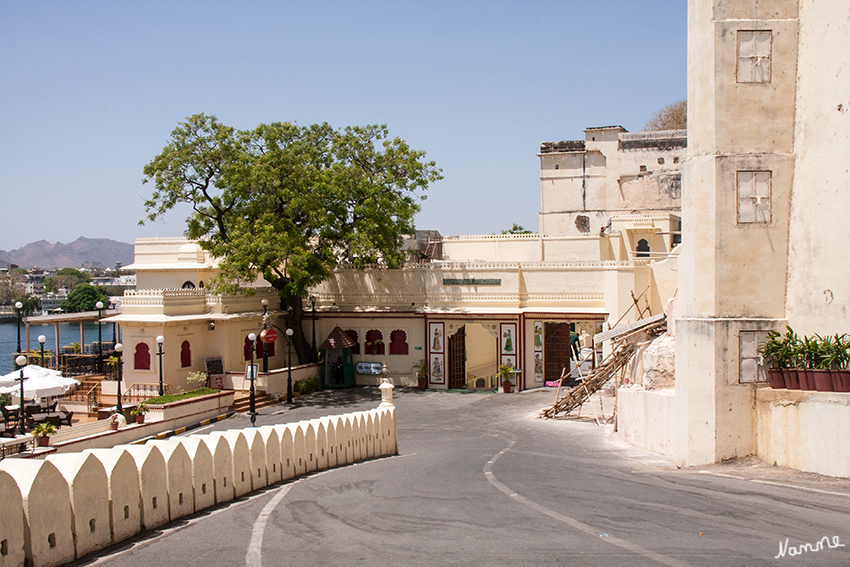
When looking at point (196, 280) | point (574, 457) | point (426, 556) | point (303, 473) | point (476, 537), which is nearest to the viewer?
point (426, 556)

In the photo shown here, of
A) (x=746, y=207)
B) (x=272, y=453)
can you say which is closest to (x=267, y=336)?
(x=272, y=453)

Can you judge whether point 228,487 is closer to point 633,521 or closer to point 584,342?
point 633,521

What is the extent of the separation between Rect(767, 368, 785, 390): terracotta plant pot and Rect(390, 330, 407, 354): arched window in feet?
66.8

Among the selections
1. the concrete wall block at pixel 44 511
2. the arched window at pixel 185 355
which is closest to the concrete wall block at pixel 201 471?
the concrete wall block at pixel 44 511

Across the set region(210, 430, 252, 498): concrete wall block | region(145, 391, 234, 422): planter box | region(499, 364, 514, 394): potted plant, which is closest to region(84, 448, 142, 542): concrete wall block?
region(210, 430, 252, 498): concrete wall block

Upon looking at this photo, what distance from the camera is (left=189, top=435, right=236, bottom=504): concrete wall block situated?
377 inches

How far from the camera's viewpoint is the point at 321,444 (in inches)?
530

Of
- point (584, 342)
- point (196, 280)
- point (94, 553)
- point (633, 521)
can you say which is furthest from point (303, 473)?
point (196, 280)

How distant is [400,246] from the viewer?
31953 millimetres

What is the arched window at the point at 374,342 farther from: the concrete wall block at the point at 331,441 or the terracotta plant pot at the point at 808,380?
the terracotta plant pot at the point at 808,380

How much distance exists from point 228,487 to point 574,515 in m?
4.88

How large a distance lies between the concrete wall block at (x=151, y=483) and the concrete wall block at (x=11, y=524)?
5.09 ft

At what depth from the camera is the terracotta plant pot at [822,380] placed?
11289 millimetres

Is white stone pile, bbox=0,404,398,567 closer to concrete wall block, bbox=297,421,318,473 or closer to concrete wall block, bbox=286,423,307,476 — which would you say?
concrete wall block, bbox=286,423,307,476
